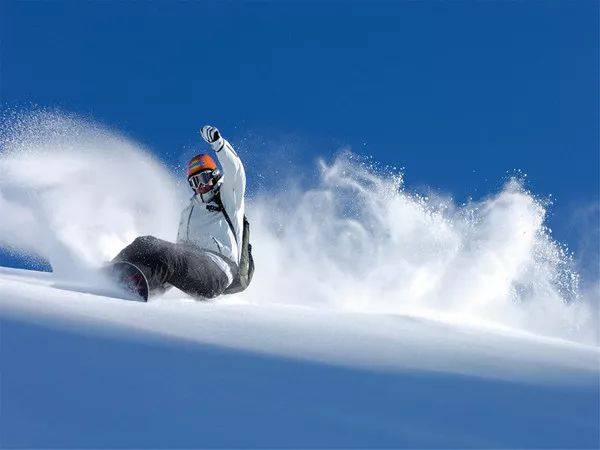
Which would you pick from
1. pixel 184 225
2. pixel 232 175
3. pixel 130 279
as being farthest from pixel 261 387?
pixel 184 225

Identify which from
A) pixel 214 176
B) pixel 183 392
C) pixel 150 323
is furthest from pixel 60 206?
pixel 183 392

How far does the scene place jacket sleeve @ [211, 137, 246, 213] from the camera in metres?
6.68

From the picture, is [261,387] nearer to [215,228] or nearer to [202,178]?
[215,228]

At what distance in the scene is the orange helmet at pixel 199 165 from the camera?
22.8 ft

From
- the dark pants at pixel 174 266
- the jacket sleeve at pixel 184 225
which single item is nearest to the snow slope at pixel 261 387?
the dark pants at pixel 174 266

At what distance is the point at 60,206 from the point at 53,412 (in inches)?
230

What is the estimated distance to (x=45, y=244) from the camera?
7000mm

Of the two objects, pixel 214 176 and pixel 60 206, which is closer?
pixel 214 176

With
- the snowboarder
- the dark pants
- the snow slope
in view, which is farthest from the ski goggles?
the snow slope

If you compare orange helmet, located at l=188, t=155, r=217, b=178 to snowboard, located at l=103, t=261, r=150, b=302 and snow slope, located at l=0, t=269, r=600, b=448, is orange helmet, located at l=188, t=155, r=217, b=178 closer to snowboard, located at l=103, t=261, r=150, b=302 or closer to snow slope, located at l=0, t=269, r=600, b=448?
snowboard, located at l=103, t=261, r=150, b=302

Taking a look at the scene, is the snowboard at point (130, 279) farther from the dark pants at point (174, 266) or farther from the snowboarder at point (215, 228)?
the snowboarder at point (215, 228)

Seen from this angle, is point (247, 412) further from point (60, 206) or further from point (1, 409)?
point (60, 206)

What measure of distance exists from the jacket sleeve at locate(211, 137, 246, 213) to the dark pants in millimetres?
749

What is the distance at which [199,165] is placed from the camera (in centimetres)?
696
